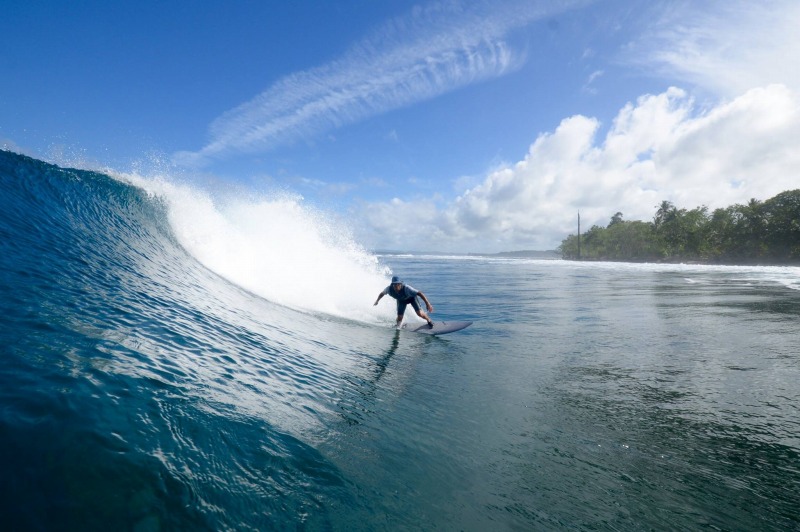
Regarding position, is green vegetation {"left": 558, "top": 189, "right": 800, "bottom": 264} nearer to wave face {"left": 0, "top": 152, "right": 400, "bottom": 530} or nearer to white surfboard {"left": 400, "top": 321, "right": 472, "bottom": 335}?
white surfboard {"left": 400, "top": 321, "right": 472, "bottom": 335}

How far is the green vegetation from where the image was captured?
6450cm

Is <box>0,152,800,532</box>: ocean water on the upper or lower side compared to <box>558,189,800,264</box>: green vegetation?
lower

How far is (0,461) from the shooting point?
2.44 meters

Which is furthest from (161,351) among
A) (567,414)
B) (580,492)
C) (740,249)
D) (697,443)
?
(740,249)

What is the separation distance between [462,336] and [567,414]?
5.53m

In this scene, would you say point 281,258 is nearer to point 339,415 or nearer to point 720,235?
point 339,415

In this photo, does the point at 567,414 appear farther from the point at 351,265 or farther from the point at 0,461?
the point at 351,265

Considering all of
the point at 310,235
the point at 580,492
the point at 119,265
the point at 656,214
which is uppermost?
the point at 656,214

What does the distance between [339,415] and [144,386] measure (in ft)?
7.53

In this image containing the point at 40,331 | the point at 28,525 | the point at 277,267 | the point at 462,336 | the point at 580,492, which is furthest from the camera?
the point at 277,267

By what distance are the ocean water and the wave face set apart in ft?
0.07

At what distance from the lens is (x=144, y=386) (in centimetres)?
393

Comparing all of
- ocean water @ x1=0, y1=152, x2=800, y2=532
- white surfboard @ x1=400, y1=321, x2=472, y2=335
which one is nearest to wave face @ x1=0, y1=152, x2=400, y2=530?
ocean water @ x1=0, y1=152, x2=800, y2=532

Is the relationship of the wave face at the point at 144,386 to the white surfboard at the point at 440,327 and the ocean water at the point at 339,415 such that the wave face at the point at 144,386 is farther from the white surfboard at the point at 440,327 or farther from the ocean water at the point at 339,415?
the white surfboard at the point at 440,327
